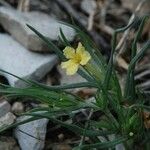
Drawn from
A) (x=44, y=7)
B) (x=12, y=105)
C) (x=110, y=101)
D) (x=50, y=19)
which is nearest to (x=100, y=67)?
(x=110, y=101)

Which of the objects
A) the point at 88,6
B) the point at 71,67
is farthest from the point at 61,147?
the point at 88,6

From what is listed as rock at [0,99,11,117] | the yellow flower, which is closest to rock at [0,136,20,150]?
rock at [0,99,11,117]

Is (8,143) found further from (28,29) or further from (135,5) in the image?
(135,5)

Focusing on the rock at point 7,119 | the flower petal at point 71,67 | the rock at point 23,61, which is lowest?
the rock at point 7,119

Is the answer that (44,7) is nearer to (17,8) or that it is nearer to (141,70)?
(17,8)

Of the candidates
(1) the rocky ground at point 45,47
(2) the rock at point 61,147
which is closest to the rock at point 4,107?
(1) the rocky ground at point 45,47

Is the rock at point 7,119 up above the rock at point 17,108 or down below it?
below

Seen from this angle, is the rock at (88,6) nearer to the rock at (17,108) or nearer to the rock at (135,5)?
the rock at (135,5)
